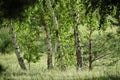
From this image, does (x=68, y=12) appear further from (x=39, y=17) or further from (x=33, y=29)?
(x=33, y=29)

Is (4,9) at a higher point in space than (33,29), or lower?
higher

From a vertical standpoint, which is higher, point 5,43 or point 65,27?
point 65,27

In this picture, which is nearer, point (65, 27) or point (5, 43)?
point (65, 27)

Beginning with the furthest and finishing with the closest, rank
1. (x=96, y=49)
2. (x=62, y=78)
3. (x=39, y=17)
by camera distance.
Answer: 1. (x=96, y=49)
2. (x=39, y=17)
3. (x=62, y=78)

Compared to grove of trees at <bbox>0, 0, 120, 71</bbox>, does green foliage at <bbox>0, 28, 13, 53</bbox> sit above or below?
below

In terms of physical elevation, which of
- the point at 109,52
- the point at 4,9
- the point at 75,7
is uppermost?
the point at 4,9

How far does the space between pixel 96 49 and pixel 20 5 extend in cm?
2178

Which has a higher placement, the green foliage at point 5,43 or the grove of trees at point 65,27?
the grove of trees at point 65,27

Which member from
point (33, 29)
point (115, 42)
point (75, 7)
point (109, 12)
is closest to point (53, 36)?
point (33, 29)

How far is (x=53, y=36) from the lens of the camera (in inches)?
958

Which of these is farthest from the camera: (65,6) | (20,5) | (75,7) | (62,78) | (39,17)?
(39,17)

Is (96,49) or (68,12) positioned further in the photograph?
(96,49)

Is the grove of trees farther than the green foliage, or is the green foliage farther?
the green foliage

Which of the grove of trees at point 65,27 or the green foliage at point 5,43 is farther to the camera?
the green foliage at point 5,43
